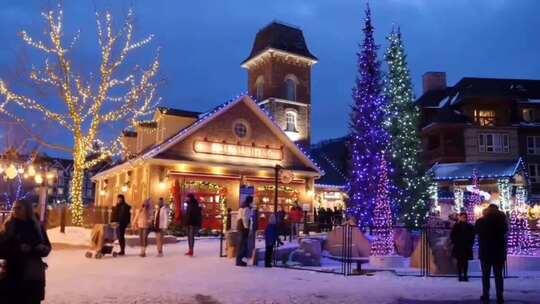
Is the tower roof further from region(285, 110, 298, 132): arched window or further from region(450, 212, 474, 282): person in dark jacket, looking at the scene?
region(450, 212, 474, 282): person in dark jacket

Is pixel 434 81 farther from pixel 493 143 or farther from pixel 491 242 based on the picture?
pixel 491 242

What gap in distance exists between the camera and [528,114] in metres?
47.8

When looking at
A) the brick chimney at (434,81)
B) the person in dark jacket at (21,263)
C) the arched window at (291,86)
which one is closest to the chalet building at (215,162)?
the arched window at (291,86)

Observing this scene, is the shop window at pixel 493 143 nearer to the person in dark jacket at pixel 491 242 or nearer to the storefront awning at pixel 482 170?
the storefront awning at pixel 482 170

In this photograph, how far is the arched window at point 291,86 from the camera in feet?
135

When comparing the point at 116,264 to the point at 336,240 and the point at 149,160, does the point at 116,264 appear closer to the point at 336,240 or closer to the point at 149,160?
the point at 336,240

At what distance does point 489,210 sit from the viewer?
9.97 m

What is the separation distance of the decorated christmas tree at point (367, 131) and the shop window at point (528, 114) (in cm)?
2820

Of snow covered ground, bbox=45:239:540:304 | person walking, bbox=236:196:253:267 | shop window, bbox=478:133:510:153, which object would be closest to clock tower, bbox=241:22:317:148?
shop window, bbox=478:133:510:153

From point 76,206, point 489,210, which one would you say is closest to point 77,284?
point 489,210

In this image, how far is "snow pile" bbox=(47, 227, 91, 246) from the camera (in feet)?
63.5

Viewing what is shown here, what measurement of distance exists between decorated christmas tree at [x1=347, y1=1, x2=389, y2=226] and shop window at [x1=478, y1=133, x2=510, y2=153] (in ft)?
80.4

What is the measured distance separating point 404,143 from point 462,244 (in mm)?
17490

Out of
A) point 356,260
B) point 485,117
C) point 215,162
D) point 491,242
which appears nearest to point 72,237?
point 215,162
